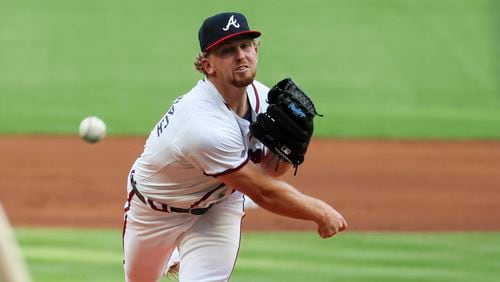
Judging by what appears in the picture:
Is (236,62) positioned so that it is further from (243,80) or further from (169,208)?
(169,208)

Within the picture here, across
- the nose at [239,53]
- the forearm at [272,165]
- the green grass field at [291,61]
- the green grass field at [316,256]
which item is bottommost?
the green grass field at [316,256]

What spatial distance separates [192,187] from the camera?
5.04m

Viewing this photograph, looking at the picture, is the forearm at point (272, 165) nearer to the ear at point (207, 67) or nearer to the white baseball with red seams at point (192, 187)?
the white baseball with red seams at point (192, 187)

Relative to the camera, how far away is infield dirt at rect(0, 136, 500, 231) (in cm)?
1048

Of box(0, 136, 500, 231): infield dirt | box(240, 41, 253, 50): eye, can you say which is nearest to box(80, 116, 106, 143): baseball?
box(240, 41, 253, 50): eye

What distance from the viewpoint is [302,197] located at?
15.5ft

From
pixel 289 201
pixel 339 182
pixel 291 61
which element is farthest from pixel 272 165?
pixel 291 61

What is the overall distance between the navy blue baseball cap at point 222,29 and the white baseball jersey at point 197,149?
243 millimetres

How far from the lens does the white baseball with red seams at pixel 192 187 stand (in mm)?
4711

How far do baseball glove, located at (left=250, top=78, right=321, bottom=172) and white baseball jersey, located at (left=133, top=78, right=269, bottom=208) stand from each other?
0.52ft

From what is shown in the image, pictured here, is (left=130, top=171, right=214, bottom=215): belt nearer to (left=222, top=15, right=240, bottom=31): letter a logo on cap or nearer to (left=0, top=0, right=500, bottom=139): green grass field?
(left=222, top=15, right=240, bottom=31): letter a logo on cap

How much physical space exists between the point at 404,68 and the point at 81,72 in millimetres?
6007

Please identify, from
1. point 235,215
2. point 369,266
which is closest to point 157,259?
point 235,215

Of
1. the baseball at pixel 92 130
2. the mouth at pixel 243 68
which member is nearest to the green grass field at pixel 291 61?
the baseball at pixel 92 130
